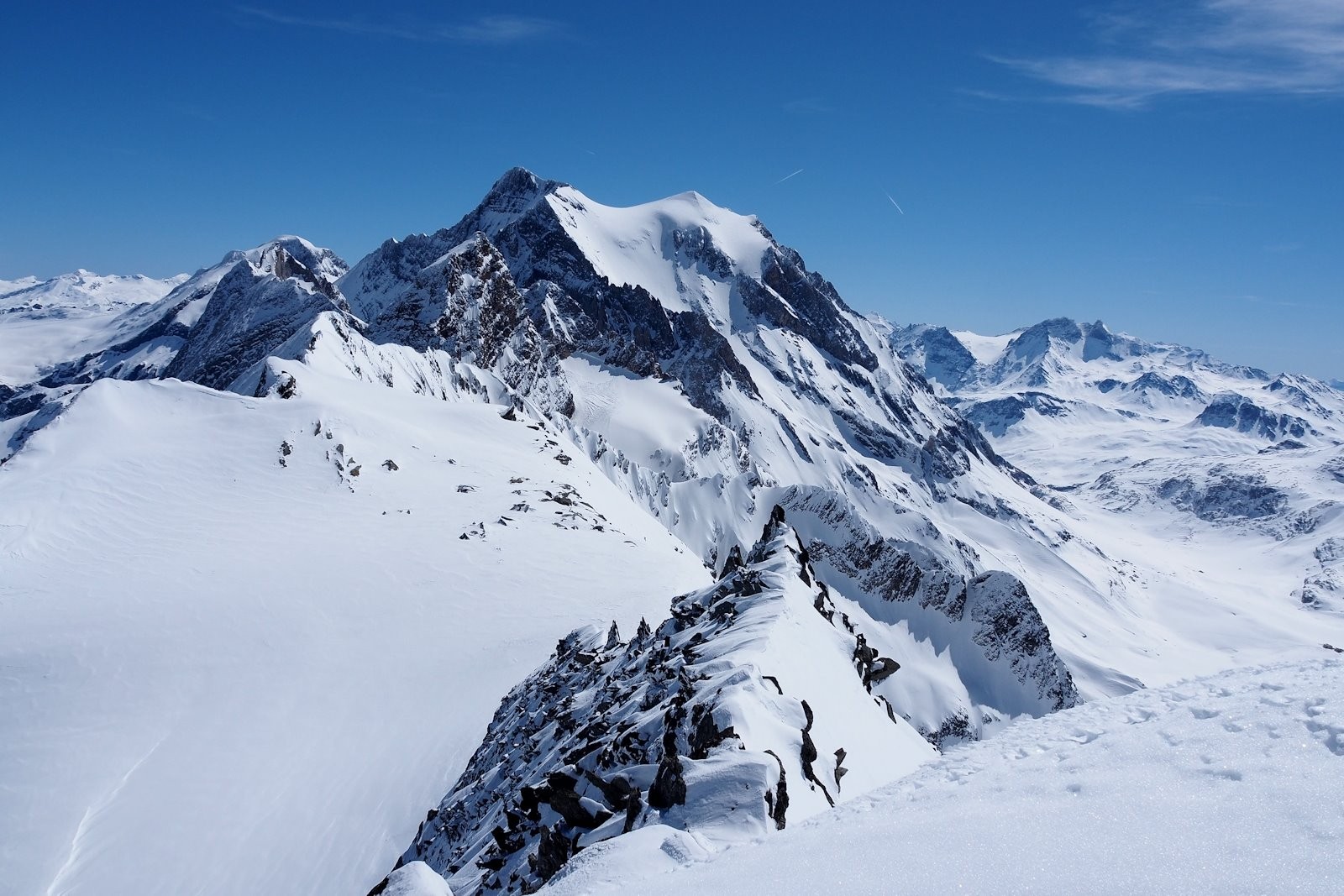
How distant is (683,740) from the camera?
12875 millimetres

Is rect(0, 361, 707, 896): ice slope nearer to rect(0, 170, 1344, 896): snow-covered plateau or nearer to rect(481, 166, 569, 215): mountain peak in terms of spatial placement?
rect(0, 170, 1344, 896): snow-covered plateau

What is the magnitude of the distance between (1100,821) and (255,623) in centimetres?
2686

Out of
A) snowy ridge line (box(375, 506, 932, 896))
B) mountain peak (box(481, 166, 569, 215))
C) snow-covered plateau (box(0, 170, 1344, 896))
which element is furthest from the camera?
mountain peak (box(481, 166, 569, 215))

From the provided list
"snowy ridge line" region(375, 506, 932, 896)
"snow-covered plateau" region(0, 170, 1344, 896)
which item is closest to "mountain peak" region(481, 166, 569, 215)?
"snow-covered plateau" region(0, 170, 1344, 896)

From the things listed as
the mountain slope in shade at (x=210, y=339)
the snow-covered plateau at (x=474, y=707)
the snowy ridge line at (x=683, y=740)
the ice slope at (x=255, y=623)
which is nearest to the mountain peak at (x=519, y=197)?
the mountain slope in shade at (x=210, y=339)

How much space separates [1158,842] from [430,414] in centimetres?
5042

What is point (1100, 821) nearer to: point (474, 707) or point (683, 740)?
point (683, 740)

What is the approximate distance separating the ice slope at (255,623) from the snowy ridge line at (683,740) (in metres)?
3.64

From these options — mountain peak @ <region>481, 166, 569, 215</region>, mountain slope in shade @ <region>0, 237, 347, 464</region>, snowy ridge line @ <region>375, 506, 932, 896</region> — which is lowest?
snowy ridge line @ <region>375, 506, 932, 896</region>

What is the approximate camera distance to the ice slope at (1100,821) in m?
6.79

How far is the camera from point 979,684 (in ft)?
244

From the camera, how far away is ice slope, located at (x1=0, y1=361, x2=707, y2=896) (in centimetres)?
1908

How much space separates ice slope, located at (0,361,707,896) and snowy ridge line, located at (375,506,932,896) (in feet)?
11.9

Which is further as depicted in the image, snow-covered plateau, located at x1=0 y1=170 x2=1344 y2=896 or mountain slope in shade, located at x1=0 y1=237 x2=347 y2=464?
mountain slope in shade, located at x1=0 y1=237 x2=347 y2=464
